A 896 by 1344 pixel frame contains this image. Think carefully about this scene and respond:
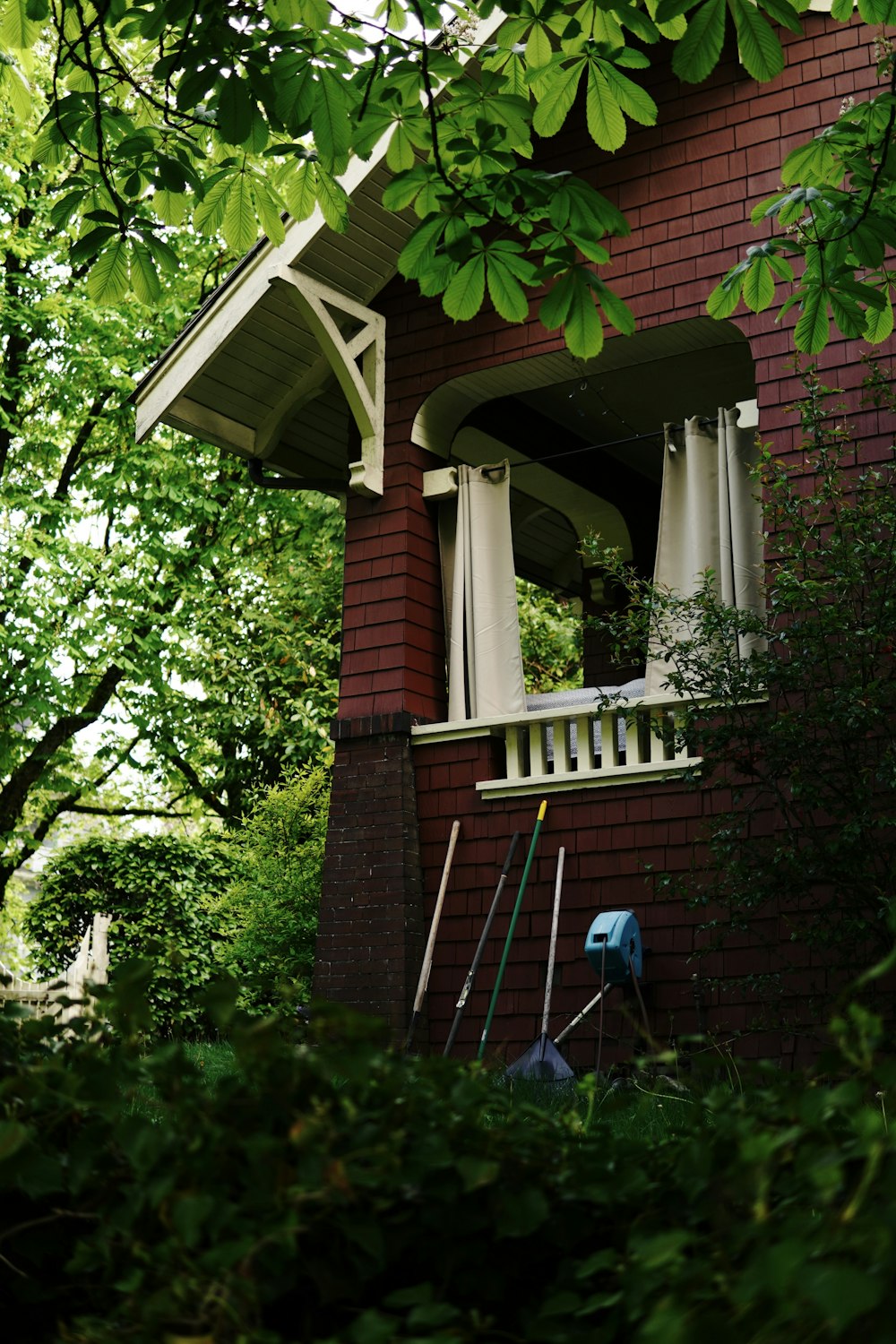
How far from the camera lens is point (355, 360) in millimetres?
9438

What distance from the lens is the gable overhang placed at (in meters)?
8.88

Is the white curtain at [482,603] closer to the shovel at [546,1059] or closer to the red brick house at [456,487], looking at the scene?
the red brick house at [456,487]

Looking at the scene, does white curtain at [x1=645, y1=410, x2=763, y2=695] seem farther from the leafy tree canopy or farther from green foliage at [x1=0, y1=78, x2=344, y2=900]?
green foliage at [x1=0, y1=78, x2=344, y2=900]

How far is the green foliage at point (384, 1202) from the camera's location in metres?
1.38

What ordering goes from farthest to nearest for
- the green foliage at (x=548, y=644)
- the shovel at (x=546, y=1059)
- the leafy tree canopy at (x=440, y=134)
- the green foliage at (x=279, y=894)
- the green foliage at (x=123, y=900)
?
the green foliage at (x=548, y=644) < the green foliage at (x=123, y=900) < the green foliage at (x=279, y=894) < the shovel at (x=546, y=1059) < the leafy tree canopy at (x=440, y=134)

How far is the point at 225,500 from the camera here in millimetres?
18266

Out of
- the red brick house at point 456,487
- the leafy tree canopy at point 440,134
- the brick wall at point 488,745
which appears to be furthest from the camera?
the red brick house at point 456,487

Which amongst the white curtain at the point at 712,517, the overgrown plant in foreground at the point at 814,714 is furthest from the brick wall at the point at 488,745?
the overgrown plant in foreground at the point at 814,714

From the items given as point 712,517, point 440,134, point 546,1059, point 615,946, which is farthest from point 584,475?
point 440,134

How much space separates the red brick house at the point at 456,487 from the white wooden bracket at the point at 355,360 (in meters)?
0.02

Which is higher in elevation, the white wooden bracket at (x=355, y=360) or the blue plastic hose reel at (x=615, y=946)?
the white wooden bracket at (x=355, y=360)

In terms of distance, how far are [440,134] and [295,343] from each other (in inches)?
203

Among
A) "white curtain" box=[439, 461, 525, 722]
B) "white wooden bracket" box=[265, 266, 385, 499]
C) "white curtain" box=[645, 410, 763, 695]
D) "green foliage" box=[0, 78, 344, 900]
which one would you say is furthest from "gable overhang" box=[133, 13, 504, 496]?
"green foliage" box=[0, 78, 344, 900]

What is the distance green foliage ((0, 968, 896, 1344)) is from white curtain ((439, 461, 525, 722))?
23.5 ft
